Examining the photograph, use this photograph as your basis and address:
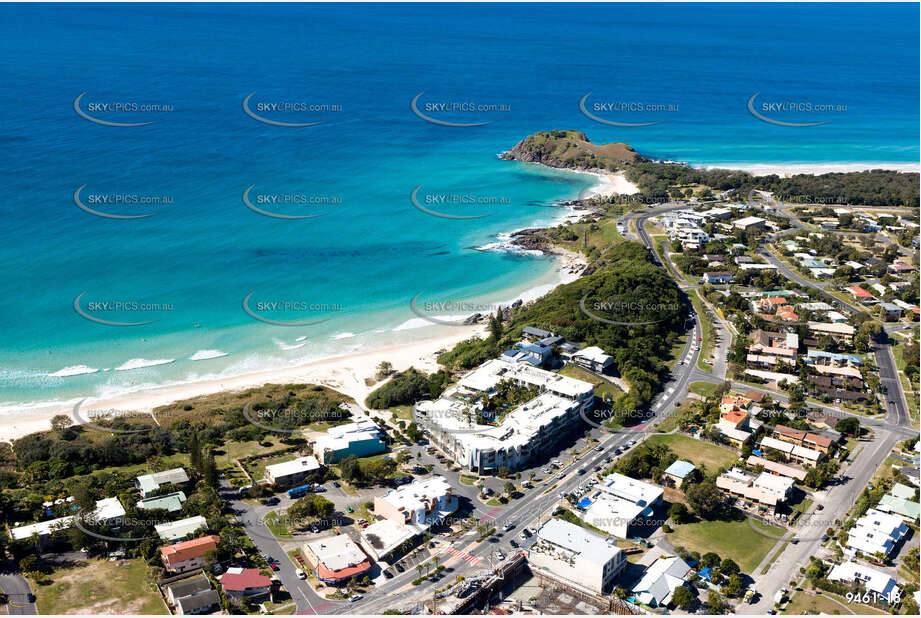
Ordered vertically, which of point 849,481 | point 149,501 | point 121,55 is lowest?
point 149,501

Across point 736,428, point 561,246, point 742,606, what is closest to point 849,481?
point 736,428

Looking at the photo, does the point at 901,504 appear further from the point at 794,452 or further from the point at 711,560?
the point at 711,560

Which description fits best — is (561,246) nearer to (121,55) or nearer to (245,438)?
(245,438)

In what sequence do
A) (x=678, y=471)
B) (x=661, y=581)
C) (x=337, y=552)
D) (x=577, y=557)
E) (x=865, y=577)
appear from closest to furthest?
(x=661, y=581) < (x=865, y=577) < (x=577, y=557) < (x=337, y=552) < (x=678, y=471)

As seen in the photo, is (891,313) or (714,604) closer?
(714,604)

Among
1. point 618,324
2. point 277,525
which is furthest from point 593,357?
point 277,525

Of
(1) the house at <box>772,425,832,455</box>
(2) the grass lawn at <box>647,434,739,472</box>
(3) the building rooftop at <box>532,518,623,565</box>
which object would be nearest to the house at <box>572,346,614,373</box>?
(2) the grass lawn at <box>647,434,739,472</box>

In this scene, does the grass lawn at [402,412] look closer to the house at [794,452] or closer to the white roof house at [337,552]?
the white roof house at [337,552]
